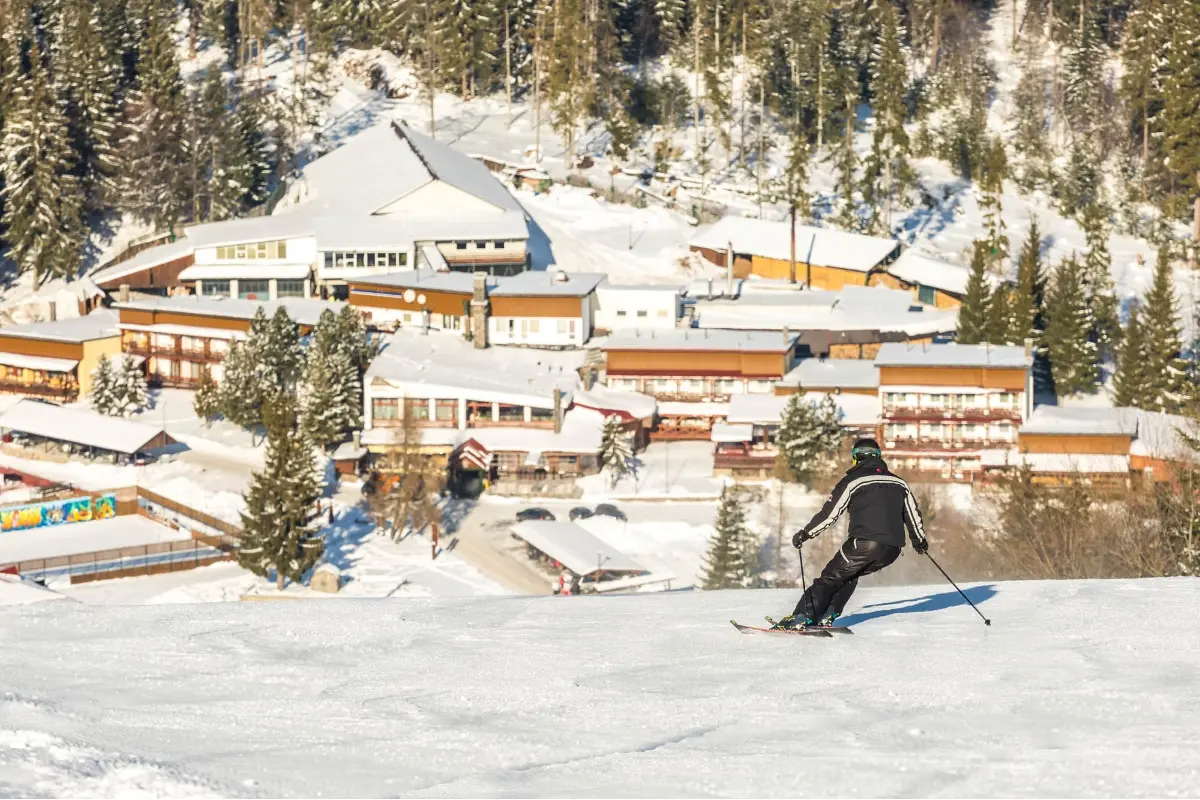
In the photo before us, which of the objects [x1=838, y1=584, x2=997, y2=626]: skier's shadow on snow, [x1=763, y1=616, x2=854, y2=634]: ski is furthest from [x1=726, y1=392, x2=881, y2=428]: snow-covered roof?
[x1=763, y1=616, x2=854, y2=634]: ski

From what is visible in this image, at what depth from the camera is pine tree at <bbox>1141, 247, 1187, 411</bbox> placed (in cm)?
4516

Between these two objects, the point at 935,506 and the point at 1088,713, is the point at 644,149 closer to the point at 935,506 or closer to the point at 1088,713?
the point at 935,506

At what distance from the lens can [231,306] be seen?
158ft

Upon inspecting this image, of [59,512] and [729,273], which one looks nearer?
[59,512]

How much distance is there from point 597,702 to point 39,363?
42.1 meters

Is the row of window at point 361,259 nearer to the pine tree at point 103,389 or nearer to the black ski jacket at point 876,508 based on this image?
the pine tree at point 103,389

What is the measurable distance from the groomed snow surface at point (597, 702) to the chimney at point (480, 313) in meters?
36.0

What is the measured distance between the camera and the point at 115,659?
8.46 meters

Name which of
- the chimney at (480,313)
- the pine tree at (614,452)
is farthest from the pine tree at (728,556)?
the chimney at (480,313)

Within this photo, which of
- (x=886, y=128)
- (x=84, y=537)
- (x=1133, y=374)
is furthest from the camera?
(x=886, y=128)

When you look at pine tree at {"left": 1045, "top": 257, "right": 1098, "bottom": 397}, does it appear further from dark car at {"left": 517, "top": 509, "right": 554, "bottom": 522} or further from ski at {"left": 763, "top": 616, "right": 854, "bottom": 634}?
ski at {"left": 763, "top": 616, "right": 854, "bottom": 634}

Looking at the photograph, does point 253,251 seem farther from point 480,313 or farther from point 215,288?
point 480,313

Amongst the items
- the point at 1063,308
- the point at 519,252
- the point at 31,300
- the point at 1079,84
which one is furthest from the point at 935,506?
the point at 1079,84

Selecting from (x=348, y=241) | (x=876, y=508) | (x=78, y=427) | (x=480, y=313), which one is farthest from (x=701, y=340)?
(x=876, y=508)
